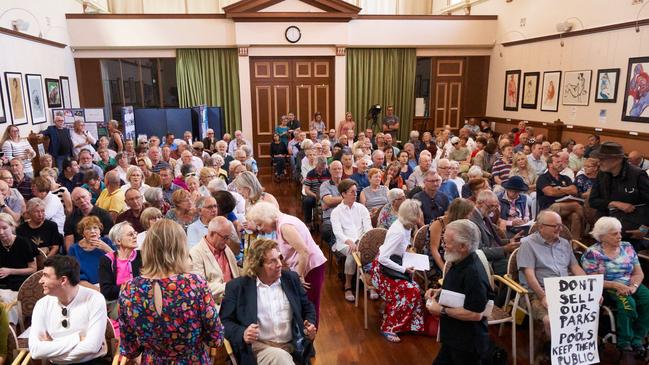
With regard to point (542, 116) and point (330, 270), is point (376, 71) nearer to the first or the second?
point (542, 116)

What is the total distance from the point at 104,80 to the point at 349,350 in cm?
1019

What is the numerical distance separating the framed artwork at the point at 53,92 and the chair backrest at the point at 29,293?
24.9 feet

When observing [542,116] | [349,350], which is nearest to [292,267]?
[349,350]

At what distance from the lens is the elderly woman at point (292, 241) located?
3.01m

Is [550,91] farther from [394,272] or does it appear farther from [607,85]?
[394,272]

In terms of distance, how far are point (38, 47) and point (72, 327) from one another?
8414 mm

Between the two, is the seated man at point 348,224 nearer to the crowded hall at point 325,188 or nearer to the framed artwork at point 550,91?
the crowded hall at point 325,188

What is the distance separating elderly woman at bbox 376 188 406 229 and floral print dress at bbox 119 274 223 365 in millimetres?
2636

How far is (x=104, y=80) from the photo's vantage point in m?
11.2

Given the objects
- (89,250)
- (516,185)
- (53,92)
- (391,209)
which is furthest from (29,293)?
(53,92)

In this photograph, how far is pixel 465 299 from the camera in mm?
2449

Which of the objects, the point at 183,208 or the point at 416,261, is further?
the point at 183,208

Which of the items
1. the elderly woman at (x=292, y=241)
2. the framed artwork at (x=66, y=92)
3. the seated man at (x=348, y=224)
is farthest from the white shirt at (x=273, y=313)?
the framed artwork at (x=66, y=92)

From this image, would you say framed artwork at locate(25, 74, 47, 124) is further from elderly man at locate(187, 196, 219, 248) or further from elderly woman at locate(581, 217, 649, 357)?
elderly woman at locate(581, 217, 649, 357)
